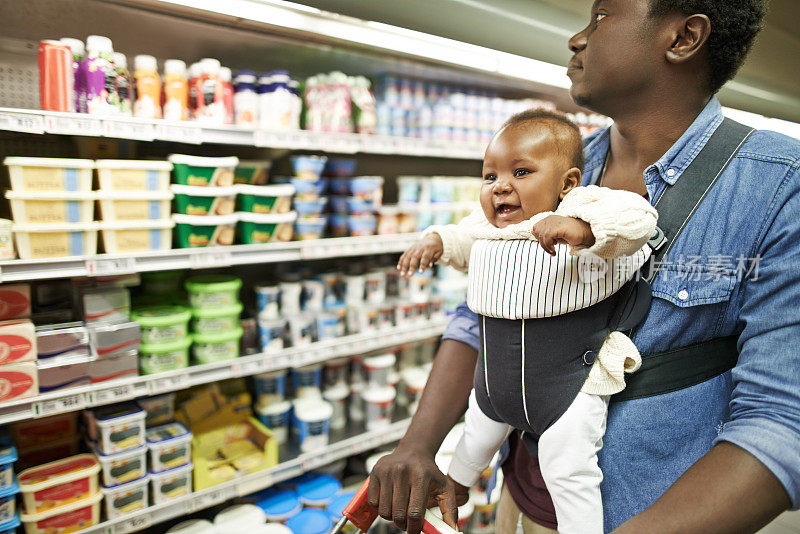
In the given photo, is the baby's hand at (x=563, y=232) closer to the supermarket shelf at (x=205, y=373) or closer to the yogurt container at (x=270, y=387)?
the supermarket shelf at (x=205, y=373)

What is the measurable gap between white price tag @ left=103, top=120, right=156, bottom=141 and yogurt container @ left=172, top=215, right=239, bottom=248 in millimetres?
315

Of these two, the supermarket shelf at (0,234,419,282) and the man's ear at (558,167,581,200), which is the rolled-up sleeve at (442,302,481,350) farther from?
the supermarket shelf at (0,234,419,282)

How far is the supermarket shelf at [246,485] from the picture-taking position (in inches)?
70.2

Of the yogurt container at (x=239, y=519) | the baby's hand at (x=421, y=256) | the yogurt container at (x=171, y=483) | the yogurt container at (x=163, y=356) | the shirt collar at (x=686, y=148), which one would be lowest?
the yogurt container at (x=239, y=519)

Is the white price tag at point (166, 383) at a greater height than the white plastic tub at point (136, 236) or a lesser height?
lesser

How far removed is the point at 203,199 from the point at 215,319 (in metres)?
0.47

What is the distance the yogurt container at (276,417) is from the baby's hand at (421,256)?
1429 millimetres

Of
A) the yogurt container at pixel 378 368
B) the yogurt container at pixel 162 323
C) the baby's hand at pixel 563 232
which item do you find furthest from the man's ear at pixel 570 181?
the yogurt container at pixel 378 368

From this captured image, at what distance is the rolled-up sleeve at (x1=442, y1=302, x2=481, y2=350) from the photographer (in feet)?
3.61

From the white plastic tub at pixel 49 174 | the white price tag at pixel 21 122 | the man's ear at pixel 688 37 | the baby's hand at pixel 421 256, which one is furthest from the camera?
the white plastic tub at pixel 49 174

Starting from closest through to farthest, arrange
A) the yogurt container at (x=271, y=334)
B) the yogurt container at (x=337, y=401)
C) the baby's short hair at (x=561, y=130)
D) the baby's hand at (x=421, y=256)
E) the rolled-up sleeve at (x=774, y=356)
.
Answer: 1. the rolled-up sleeve at (x=774, y=356)
2. the baby's short hair at (x=561, y=130)
3. the baby's hand at (x=421, y=256)
4. the yogurt container at (x=271, y=334)
5. the yogurt container at (x=337, y=401)

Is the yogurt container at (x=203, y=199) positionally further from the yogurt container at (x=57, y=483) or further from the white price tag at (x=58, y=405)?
the yogurt container at (x=57, y=483)

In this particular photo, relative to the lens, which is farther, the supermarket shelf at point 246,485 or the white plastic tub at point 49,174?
the supermarket shelf at point 246,485

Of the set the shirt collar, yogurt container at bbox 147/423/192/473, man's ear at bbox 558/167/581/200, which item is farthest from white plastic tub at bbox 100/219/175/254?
the shirt collar
